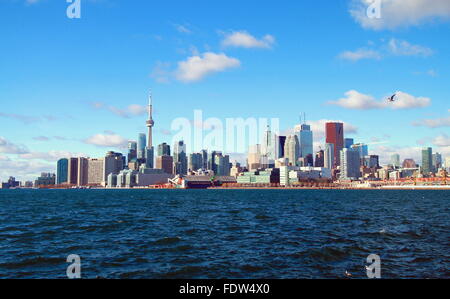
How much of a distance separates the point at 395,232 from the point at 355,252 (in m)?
15.3

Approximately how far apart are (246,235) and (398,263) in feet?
56.2

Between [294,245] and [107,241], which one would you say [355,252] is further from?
[107,241]

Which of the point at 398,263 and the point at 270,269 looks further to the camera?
the point at 398,263

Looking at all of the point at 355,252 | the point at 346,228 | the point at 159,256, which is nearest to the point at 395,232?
the point at 346,228

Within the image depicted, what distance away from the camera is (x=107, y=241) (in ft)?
122

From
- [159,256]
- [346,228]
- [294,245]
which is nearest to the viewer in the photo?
[159,256]

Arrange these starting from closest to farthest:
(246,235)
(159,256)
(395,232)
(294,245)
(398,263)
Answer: (398,263) → (159,256) → (294,245) → (246,235) → (395,232)
